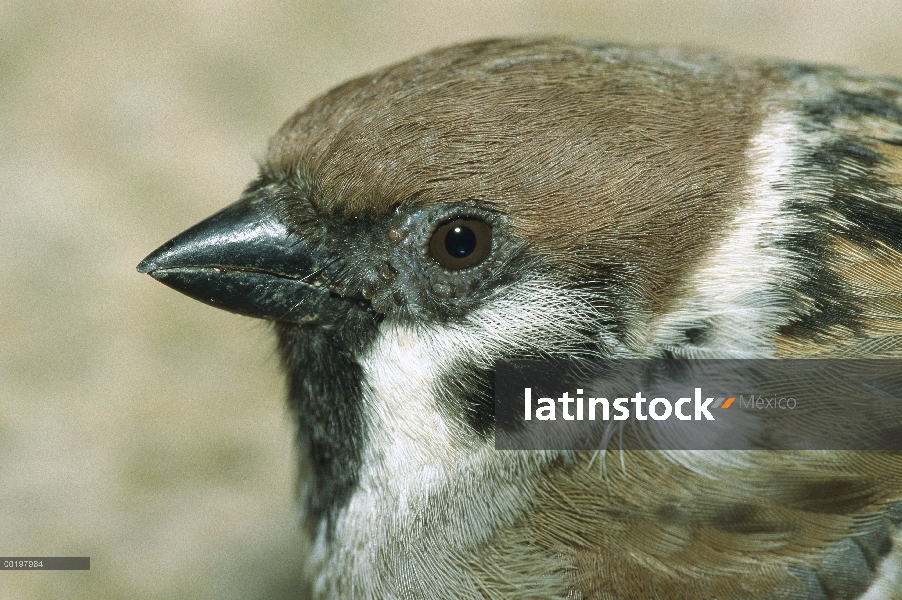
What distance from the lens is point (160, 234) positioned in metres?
4.13

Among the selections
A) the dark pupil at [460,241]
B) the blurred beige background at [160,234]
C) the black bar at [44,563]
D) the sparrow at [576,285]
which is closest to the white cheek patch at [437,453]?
the sparrow at [576,285]

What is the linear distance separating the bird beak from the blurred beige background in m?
0.37

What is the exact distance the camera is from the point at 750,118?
2053mm

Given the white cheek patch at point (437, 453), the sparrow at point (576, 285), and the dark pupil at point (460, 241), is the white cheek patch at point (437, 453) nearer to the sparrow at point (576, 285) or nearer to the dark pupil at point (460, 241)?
the sparrow at point (576, 285)

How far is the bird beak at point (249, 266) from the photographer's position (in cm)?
203

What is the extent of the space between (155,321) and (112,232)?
0.55 meters

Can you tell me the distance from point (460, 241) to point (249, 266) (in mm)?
481

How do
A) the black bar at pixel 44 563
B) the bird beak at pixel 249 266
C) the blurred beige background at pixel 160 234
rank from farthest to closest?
1. the blurred beige background at pixel 160 234
2. the black bar at pixel 44 563
3. the bird beak at pixel 249 266

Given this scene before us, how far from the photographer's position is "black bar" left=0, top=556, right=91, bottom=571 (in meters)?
2.99

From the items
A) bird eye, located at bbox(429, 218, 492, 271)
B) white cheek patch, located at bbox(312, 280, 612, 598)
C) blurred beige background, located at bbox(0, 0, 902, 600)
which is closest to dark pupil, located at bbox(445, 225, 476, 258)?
bird eye, located at bbox(429, 218, 492, 271)

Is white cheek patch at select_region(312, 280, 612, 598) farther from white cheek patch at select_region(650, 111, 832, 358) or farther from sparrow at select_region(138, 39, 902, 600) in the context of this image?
white cheek patch at select_region(650, 111, 832, 358)

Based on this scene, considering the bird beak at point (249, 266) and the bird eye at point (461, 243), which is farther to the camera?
the bird beak at point (249, 266)

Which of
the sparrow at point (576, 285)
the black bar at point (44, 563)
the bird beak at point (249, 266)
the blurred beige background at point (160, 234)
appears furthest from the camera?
the blurred beige background at point (160, 234)

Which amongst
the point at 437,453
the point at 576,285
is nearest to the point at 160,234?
the point at 437,453
